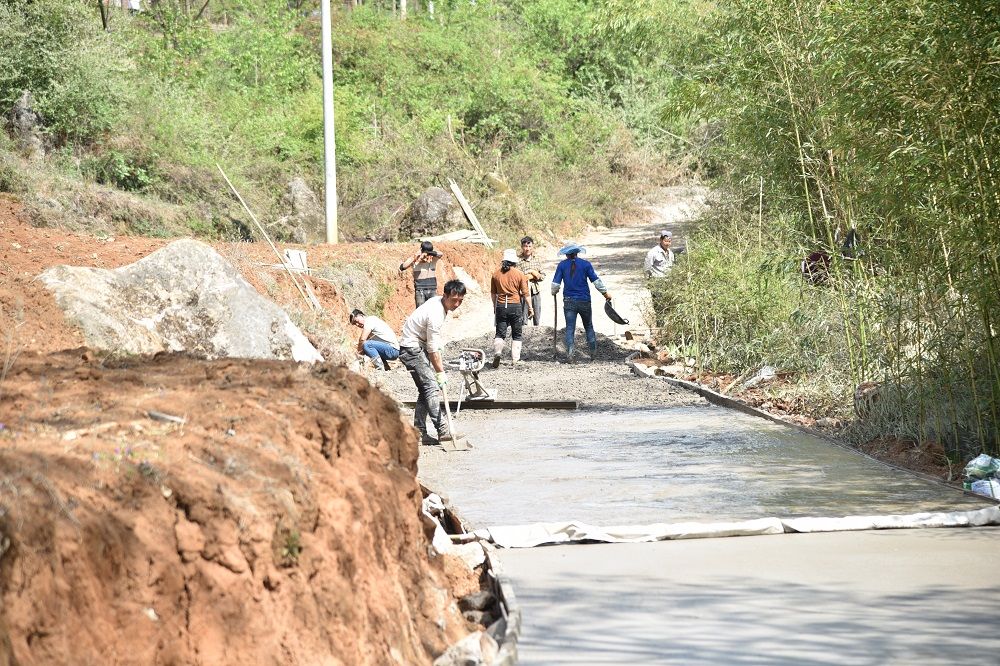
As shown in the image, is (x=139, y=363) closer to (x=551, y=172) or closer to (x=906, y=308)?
(x=906, y=308)

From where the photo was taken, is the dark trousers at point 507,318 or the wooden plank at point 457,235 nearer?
the dark trousers at point 507,318

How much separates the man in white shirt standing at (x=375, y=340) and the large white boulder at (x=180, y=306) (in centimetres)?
237

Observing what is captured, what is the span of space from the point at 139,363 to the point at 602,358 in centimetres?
1369

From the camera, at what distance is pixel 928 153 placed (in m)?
10.2

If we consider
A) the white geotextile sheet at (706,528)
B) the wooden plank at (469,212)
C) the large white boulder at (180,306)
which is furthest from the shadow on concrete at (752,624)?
the wooden plank at (469,212)

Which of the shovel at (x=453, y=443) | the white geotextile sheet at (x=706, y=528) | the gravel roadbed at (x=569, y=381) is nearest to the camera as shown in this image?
the white geotextile sheet at (x=706, y=528)

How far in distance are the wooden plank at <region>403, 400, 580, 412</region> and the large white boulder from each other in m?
2.29

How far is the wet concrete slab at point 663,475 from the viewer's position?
938 centimetres

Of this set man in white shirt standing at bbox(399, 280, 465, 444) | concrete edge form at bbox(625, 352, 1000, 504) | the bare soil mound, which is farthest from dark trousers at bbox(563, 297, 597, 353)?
the bare soil mound

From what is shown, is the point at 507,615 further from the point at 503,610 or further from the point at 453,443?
the point at 453,443

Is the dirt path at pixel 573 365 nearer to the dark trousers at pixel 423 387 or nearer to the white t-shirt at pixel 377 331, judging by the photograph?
the white t-shirt at pixel 377 331

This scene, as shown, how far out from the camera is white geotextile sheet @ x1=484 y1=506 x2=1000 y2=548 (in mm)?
8461

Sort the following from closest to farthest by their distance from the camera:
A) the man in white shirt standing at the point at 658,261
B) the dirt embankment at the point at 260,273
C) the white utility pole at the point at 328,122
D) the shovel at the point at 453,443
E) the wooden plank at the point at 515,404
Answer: the dirt embankment at the point at 260,273
the shovel at the point at 453,443
the wooden plank at the point at 515,404
the man in white shirt standing at the point at 658,261
the white utility pole at the point at 328,122

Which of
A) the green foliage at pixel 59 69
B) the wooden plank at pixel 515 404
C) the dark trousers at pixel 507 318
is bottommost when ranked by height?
the wooden plank at pixel 515 404
